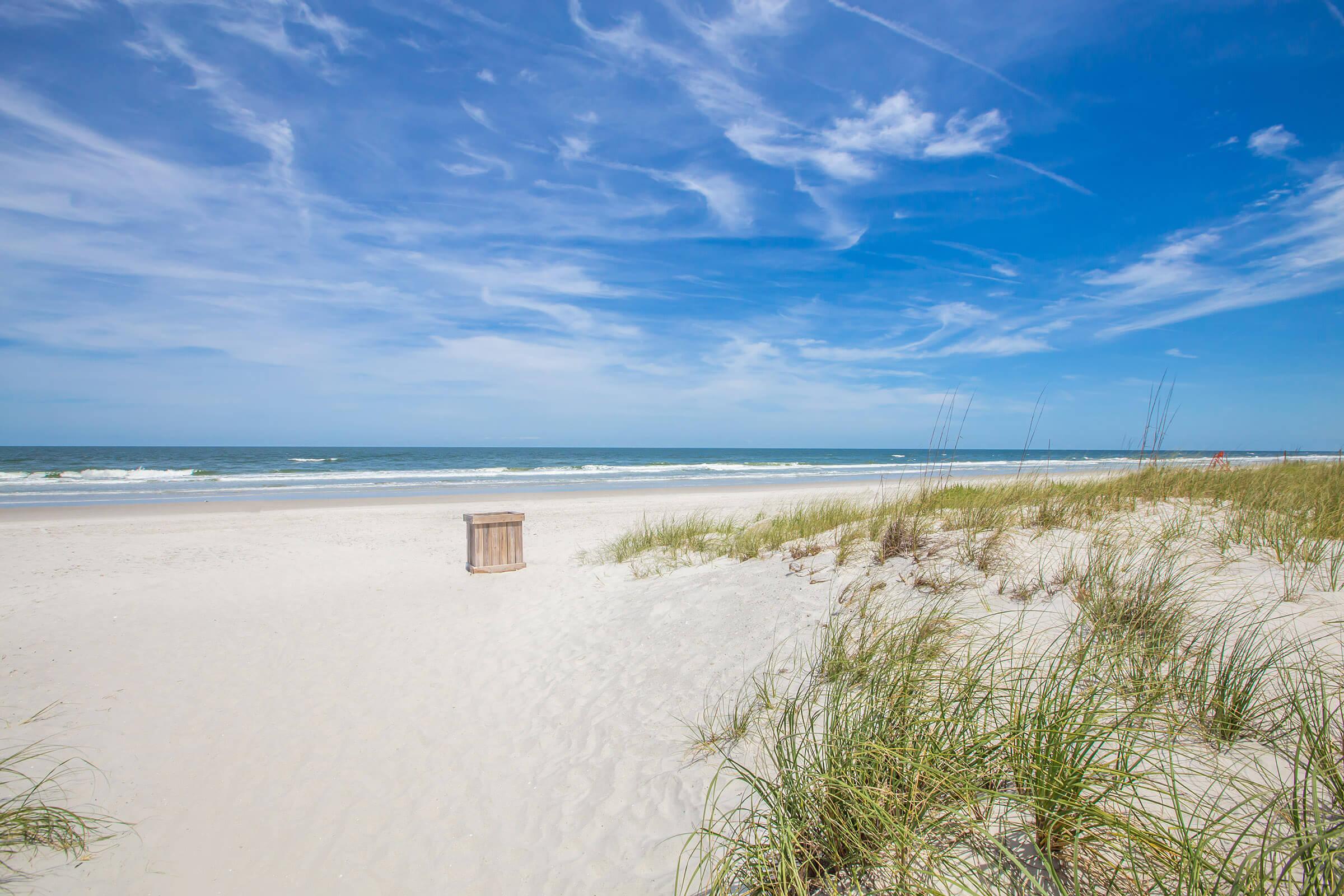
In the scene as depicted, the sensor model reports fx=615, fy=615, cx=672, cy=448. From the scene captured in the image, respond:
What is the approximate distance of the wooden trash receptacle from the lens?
809cm

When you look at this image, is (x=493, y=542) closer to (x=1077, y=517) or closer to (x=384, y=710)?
(x=384, y=710)

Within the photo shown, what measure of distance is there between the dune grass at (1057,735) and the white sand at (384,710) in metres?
0.53

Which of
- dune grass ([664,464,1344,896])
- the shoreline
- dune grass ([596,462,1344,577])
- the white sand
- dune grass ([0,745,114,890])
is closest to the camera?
dune grass ([664,464,1344,896])

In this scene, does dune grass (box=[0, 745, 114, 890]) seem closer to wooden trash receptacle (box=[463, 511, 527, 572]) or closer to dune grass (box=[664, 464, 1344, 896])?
dune grass (box=[664, 464, 1344, 896])

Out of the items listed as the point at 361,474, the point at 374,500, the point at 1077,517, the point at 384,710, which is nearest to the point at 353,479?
the point at 361,474

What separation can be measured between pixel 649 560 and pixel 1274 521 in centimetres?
579

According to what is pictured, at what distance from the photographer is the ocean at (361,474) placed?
766 inches

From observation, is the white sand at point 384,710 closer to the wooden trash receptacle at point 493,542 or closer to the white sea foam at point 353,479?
Result: the wooden trash receptacle at point 493,542

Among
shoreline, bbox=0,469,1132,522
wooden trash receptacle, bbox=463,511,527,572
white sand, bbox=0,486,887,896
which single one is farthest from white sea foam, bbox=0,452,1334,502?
white sand, bbox=0,486,887,896

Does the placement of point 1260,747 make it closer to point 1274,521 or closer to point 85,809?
point 1274,521

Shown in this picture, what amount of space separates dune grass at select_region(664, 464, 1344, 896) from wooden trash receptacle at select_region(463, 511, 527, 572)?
4.90 meters

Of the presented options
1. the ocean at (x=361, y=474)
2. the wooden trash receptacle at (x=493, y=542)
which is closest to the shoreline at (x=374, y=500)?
the ocean at (x=361, y=474)

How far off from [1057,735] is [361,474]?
33.3 m

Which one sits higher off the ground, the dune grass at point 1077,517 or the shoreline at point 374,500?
the dune grass at point 1077,517
